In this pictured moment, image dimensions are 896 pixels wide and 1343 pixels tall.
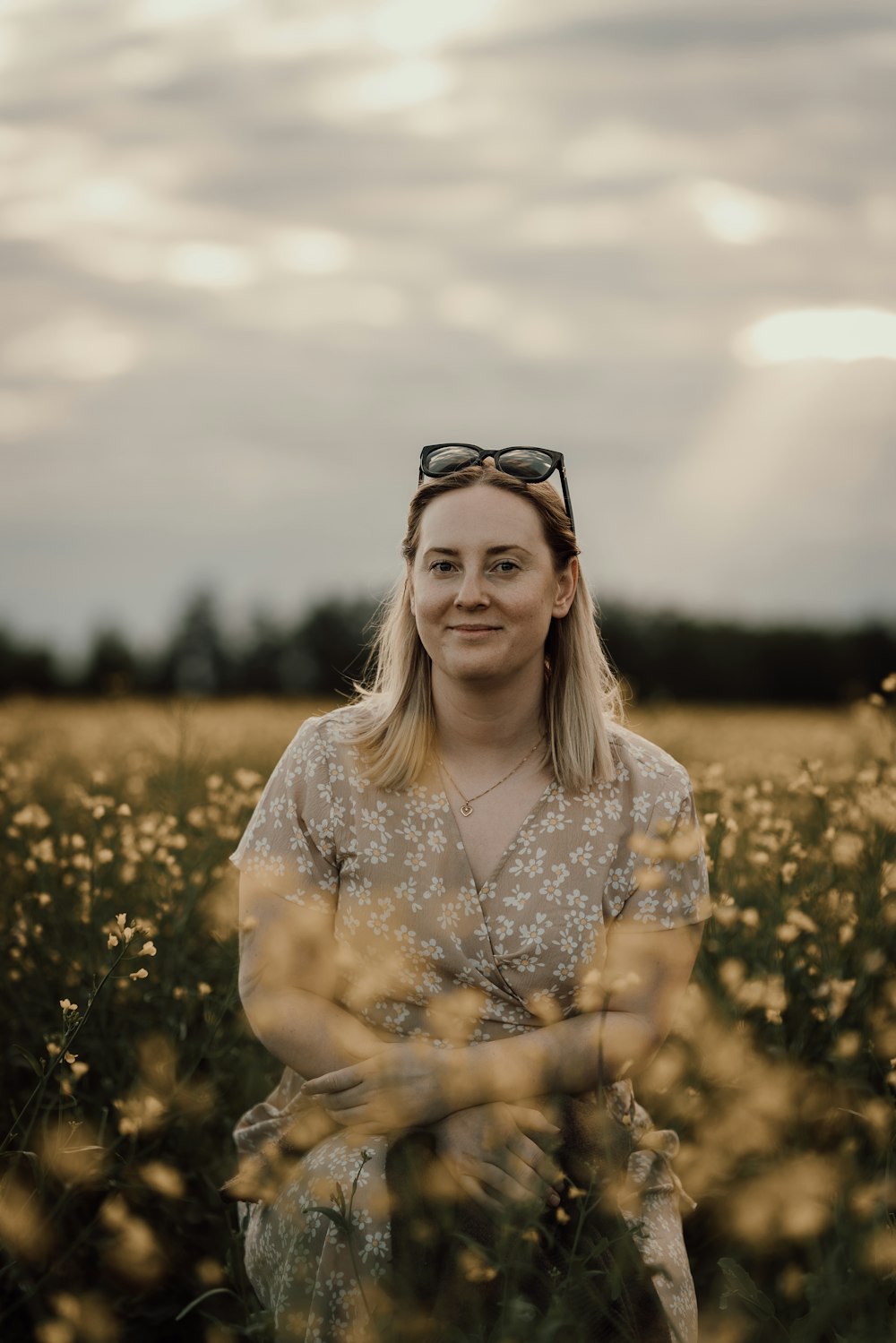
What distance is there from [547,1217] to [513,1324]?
0.73 meters

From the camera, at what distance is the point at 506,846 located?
102 inches

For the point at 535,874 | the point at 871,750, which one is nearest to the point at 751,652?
the point at 871,750

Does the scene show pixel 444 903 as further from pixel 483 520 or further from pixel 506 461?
pixel 506 461

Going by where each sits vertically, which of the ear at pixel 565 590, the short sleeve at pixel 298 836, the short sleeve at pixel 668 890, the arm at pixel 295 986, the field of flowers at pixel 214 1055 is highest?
the ear at pixel 565 590

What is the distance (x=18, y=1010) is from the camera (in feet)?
10.7

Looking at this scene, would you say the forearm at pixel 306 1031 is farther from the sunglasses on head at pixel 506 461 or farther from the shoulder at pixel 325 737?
the sunglasses on head at pixel 506 461

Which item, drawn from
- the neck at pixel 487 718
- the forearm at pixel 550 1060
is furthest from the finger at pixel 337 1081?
the neck at pixel 487 718

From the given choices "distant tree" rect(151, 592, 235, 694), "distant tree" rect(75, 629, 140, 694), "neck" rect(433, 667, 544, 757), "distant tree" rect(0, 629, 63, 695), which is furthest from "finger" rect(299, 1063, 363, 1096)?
"distant tree" rect(0, 629, 63, 695)

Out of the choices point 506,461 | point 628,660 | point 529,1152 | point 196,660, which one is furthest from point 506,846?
point 196,660

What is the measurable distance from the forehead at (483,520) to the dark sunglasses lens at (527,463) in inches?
3.1

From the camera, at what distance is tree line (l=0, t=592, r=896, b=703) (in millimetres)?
24547

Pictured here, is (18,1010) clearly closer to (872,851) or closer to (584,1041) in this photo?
(584,1041)

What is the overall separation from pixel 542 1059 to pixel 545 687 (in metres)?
0.91

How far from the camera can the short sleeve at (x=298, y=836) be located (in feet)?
8.34
